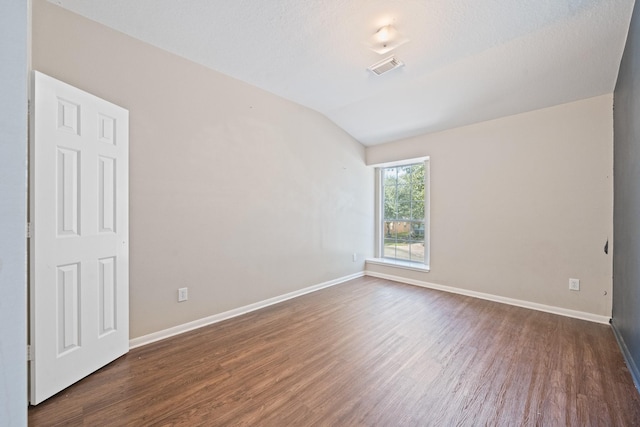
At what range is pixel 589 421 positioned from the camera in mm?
1445

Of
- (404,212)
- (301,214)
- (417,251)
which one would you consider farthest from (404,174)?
(301,214)

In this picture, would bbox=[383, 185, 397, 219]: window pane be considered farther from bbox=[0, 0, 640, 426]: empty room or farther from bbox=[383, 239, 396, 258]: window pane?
bbox=[0, 0, 640, 426]: empty room

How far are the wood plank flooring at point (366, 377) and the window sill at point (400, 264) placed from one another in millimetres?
1302

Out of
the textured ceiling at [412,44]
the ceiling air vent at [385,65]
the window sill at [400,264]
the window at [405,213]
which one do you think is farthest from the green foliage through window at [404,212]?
the ceiling air vent at [385,65]

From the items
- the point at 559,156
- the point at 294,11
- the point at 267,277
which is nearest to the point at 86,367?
the point at 267,277

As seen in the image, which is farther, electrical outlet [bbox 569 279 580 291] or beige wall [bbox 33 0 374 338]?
electrical outlet [bbox 569 279 580 291]

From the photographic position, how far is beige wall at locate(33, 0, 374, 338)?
2090mm

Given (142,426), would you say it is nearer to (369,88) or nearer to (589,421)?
(589,421)

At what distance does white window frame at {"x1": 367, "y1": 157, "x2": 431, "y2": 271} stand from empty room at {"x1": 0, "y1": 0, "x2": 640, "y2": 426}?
0.15m

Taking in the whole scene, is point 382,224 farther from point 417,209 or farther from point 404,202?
point 417,209

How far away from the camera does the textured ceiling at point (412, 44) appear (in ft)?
6.37

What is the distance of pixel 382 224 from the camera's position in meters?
4.92

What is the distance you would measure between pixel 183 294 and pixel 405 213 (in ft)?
11.6

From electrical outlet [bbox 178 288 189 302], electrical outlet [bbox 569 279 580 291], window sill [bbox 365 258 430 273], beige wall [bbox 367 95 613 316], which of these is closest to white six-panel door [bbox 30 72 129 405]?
electrical outlet [bbox 178 288 189 302]
